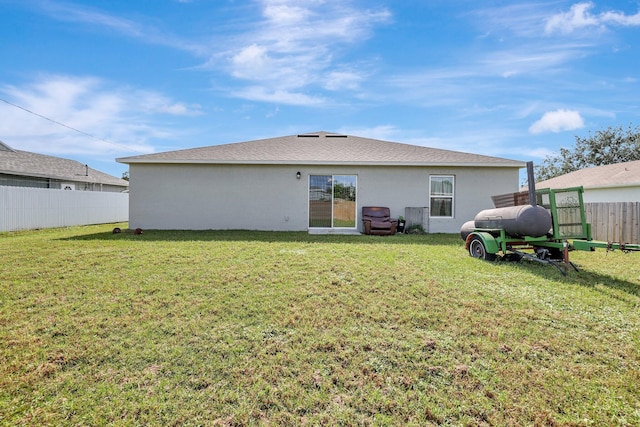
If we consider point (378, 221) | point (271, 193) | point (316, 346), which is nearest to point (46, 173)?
point (271, 193)

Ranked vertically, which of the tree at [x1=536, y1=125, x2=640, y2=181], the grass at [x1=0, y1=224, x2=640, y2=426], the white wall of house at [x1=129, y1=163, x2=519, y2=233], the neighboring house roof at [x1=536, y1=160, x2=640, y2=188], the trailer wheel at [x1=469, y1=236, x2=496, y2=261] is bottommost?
the grass at [x1=0, y1=224, x2=640, y2=426]

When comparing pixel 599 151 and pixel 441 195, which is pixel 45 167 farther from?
pixel 599 151

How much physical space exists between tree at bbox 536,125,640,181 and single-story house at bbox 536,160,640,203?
15.1m

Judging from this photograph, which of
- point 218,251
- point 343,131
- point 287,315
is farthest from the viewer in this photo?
point 343,131

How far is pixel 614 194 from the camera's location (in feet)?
48.4

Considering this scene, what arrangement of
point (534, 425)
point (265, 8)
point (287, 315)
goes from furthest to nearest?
point (265, 8) < point (287, 315) < point (534, 425)

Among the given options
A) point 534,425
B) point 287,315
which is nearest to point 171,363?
point 287,315

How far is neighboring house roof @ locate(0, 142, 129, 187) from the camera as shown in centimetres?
1611

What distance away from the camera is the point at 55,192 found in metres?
13.3

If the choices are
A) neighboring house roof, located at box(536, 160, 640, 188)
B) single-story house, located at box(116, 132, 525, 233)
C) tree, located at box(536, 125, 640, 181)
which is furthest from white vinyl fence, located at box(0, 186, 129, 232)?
tree, located at box(536, 125, 640, 181)

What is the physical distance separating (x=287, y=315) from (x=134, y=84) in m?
14.2

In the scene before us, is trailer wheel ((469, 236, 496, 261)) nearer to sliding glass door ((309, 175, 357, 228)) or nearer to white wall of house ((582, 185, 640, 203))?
sliding glass door ((309, 175, 357, 228))

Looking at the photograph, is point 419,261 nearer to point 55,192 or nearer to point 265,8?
point 265,8

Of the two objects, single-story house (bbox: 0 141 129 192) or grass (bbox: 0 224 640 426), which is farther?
single-story house (bbox: 0 141 129 192)
